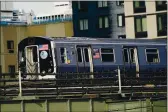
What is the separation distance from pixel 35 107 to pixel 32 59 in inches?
439

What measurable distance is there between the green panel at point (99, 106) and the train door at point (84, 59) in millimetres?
9125

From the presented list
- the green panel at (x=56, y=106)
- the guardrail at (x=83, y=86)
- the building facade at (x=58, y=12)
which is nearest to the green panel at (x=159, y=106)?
the guardrail at (x=83, y=86)

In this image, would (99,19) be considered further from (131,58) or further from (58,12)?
(131,58)

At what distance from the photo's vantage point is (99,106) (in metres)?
21.5

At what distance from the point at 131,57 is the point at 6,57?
39.2 metres

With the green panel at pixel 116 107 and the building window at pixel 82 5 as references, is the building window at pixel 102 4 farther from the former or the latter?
the green panel at pixel 116 107

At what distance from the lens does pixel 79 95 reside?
2278cm

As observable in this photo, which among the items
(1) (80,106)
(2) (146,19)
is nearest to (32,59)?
(1) (80,106)

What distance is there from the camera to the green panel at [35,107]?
65.9ft

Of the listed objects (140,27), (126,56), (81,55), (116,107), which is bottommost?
(116,107)

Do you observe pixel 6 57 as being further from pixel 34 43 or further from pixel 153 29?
pixel 34 43

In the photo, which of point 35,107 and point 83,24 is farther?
point 83,24

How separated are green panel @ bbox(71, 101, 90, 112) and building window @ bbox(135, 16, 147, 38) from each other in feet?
136

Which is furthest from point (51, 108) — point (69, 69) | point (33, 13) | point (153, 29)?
point (33, 13)
